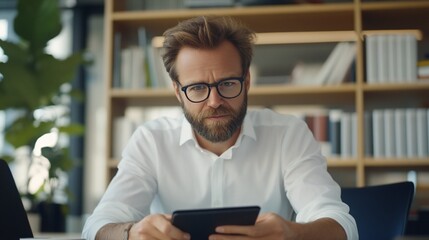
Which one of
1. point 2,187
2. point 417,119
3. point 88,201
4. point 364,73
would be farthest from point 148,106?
point 2,187

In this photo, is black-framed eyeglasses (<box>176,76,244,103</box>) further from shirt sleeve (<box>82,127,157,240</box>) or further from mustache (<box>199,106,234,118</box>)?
shirt sleeve (<box>82,127,157,240</box>)

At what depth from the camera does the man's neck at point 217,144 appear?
193 cm

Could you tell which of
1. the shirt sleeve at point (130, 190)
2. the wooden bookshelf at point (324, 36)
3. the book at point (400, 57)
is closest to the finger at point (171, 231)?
the shirt sleeve at point (130, 190)

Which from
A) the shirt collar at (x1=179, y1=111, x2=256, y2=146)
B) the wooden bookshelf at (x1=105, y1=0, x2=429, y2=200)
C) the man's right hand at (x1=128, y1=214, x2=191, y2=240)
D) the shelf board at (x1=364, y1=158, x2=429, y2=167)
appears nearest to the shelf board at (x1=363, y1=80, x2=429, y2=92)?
the wooden bookshelf at (x1=105, y1=0, x2=429, y2=200)

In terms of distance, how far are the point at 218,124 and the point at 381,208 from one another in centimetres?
56

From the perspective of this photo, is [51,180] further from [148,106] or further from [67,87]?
[67,87]

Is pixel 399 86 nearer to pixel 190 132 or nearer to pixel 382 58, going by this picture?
pixel 382 58

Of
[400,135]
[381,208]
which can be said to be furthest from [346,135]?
[381,208]

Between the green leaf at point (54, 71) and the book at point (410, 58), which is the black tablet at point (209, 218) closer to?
the book at point (410, 58)

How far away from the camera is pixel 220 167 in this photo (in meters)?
1.94

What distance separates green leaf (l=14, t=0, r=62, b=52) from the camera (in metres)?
3.57

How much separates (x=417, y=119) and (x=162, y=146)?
1738mm

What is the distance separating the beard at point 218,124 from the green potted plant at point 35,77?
1.80 meters

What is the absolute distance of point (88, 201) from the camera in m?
4.23
